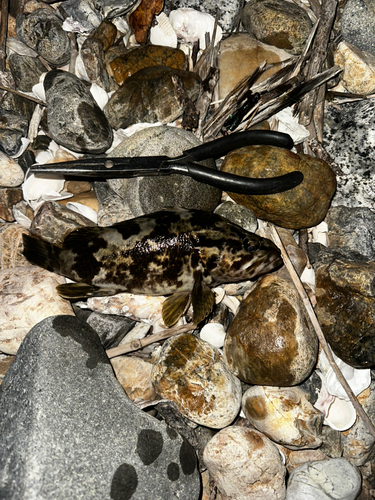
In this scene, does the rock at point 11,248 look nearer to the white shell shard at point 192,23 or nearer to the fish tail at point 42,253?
the fish tail at point 42,253

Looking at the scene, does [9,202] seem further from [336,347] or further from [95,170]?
[336,347]

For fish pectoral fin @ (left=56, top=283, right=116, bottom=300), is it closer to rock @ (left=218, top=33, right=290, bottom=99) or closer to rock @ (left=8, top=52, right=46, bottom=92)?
rock @ (left=8, top=52, right=46, bottom=92)

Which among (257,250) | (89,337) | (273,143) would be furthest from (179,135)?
(89,337)

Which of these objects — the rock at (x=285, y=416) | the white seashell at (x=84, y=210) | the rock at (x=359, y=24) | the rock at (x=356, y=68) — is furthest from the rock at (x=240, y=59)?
the rock at (x=285, y=416)

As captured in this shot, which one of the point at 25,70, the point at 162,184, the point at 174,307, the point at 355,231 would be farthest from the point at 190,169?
the point at 25,70

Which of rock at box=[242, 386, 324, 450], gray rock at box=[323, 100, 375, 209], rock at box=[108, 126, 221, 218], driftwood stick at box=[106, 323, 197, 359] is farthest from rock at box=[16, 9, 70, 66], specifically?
rock at box=[242, 386, 324, 450]
